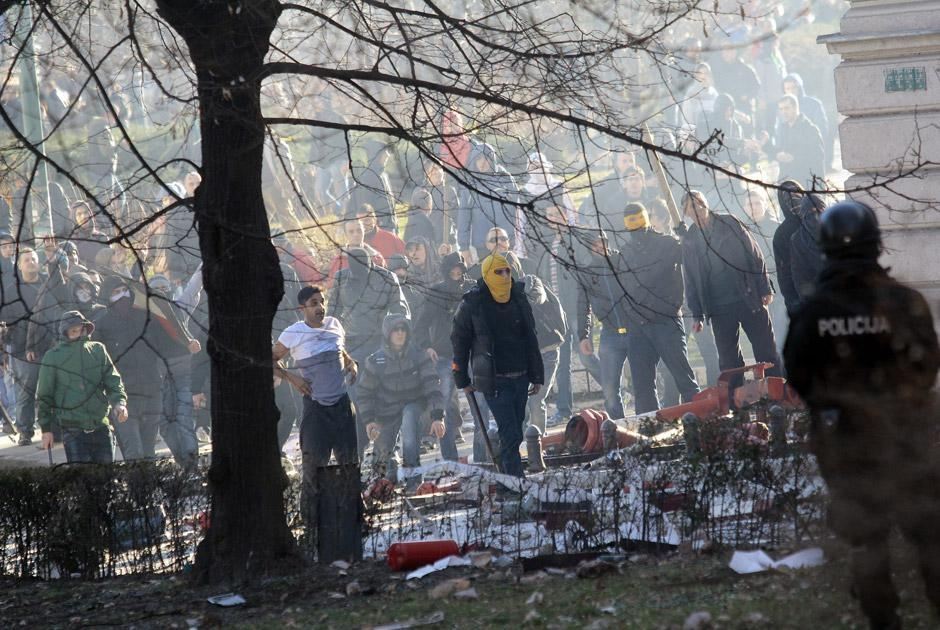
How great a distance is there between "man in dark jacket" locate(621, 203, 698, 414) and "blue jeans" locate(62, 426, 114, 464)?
17.0 feet

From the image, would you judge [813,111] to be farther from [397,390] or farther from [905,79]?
[905,79]

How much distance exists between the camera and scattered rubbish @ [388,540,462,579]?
26.6ft

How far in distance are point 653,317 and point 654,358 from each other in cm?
67

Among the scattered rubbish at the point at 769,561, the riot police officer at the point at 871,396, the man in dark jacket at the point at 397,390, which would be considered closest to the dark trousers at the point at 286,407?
the man in dark jacket at the point at 397,390

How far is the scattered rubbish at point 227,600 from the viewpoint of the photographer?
24.9ft

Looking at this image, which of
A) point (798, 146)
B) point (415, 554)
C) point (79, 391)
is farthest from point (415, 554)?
point (798, 146)

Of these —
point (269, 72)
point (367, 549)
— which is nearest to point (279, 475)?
point (367, 549)

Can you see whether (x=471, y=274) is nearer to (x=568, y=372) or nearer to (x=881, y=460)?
(x=568, y=372)

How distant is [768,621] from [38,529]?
5.14 metres

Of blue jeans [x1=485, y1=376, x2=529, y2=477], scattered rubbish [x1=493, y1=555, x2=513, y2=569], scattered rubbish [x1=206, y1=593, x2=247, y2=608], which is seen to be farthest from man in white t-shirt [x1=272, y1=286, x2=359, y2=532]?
scattered rubbish [x1=206, y1=593, x2=247, y2=608]

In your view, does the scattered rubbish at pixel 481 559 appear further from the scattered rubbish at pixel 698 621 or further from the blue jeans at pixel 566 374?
the blue jeans at pixel 566 374

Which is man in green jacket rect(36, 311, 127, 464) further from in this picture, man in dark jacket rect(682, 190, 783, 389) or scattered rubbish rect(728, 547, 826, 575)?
scattered rubbish rect(728, 547, 826, 575)

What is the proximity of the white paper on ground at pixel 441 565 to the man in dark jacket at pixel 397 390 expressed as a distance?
514 centimetres

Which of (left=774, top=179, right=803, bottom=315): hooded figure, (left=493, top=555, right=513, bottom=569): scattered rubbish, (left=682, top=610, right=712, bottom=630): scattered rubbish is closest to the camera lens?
(left=682, top=610, right=712, bottom=630): scattered rubbish
